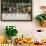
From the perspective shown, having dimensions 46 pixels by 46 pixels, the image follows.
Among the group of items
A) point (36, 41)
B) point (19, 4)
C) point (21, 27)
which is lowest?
point (36, 41)

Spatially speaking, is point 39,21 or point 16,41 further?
point 39,21

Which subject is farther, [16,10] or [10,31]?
[16,10]

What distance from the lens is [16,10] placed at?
2.55m

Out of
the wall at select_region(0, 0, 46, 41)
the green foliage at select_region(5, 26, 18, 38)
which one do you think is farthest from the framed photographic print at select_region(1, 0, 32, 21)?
the green foliage at select_region(5, 26, 18, 38)

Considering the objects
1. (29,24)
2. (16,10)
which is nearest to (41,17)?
(29,24)

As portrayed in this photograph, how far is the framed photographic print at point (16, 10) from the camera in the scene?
2541mm

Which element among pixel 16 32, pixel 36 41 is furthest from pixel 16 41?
pixel 36 41

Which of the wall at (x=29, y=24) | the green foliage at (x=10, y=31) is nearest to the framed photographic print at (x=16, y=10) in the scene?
the wall at (x=29, y=24)

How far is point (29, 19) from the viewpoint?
2564 millimetres

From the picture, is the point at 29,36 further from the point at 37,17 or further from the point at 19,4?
the point at 19,4

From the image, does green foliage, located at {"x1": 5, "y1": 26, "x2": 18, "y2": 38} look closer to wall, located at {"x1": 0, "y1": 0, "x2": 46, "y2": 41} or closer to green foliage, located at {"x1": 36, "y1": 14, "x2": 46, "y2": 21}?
wall, located at {"x1": 0, "y1": 0, "x2": 46, "y2": 41}

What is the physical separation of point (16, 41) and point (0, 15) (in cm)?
46

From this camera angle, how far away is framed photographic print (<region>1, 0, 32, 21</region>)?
2541 mm

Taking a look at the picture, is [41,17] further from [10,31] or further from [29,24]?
[10,31]
